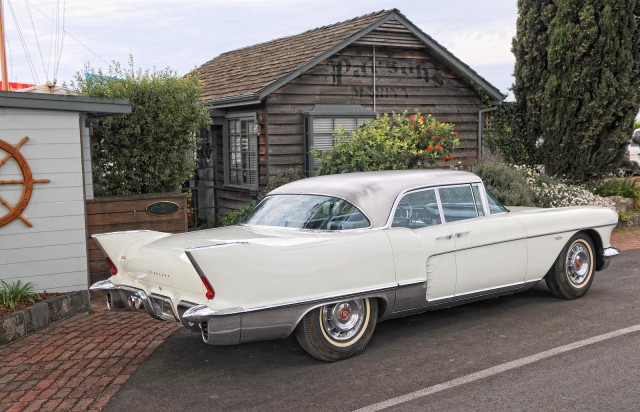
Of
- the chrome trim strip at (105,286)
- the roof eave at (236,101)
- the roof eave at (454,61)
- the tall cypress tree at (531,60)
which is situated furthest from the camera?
the tall cypress tree at (531,60)

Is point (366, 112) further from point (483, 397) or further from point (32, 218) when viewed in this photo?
point (483, 397)

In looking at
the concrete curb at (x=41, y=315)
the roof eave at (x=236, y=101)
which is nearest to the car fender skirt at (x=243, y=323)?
the concrete curb at (x=41, y=315)

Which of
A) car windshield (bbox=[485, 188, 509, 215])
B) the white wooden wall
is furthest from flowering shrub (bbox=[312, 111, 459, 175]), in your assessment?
the white wooden wall

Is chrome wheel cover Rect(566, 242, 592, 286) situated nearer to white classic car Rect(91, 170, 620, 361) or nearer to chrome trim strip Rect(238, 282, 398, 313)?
white classic car Rect(91, 170, 620, 361)

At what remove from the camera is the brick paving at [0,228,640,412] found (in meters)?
5.02

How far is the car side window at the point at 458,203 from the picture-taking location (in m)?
6.50

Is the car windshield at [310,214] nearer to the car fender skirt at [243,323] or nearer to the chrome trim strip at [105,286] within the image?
the car fender skirt at [243,323]

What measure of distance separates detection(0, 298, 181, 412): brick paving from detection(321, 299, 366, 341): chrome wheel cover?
63.8 inches

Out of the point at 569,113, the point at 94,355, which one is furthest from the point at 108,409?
the point at 569,113

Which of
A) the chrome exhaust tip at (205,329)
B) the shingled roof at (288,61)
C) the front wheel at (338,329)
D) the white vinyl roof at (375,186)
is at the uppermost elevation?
the shingled roof at (288,61)

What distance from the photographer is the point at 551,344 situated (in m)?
5.80

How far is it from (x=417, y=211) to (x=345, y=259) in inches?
45.4

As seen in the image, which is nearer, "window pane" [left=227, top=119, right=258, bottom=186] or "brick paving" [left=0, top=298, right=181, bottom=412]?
"brick paving" [left=0, top=298, right=181, bottom=412]

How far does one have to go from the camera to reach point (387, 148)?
37.6ft
